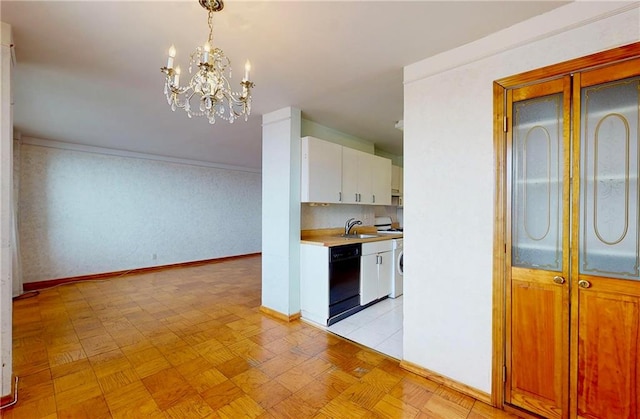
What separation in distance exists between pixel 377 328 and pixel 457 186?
71.7 inches

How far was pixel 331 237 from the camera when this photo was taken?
375 centimetres

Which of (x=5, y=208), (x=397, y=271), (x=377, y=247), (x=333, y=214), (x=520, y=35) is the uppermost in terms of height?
(x=520, y=35)

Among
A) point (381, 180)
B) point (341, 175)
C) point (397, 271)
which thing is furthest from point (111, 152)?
point (397, 271)

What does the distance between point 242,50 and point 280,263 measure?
2223mm

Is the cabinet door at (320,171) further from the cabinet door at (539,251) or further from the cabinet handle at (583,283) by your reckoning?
the cabinet handle at (583,283)

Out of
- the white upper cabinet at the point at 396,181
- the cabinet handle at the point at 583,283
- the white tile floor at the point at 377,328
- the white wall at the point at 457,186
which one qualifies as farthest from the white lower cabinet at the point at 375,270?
the cabinet handle at the point at 583,283

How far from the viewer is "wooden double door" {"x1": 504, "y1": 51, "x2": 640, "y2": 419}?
145 centimetres

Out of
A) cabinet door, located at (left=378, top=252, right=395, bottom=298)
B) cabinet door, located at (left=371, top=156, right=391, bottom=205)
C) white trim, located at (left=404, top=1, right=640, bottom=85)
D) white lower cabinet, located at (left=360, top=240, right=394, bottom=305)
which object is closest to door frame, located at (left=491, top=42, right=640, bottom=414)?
white trim, located at (left=404, top=1, right=640, bottom=85)

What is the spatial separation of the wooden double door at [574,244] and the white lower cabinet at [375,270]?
1835 mm

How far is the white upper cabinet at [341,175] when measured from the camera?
3.32 metres

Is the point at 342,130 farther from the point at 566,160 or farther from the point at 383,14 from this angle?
the point at 566,160

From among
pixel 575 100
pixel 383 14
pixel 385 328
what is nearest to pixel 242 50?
pixel 383 14

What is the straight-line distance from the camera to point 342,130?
4035 millimetres

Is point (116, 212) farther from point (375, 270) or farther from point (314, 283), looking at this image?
point (375, 270)
